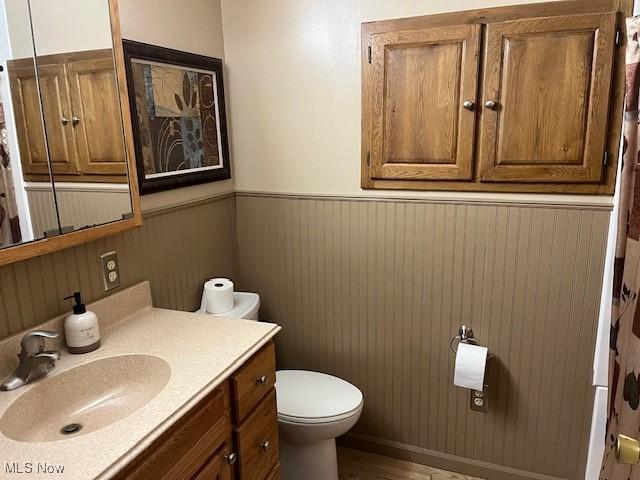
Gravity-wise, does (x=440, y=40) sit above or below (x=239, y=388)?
above

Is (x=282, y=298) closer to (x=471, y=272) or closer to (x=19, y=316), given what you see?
(x=471, y=272)

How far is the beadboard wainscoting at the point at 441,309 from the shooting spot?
6.15 feet

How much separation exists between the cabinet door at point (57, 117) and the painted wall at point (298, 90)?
919 millimetres

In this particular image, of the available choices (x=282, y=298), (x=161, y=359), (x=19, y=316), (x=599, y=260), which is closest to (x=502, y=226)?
(x=599, y=260)

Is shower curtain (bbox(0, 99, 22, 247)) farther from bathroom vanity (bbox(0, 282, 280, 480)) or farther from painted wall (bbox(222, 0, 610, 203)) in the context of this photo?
painted wall (bbox(222, 0, 610, 203))

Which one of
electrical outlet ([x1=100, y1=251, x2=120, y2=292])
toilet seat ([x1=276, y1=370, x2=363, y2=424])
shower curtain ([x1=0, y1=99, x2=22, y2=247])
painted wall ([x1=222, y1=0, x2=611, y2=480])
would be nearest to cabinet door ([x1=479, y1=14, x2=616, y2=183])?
painted wall ([x1=222, y1=0, x2=611, y2=480])

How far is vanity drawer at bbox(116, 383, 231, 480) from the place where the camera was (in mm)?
1038

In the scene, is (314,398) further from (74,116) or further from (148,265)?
(74,116)

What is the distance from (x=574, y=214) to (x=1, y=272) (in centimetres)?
189

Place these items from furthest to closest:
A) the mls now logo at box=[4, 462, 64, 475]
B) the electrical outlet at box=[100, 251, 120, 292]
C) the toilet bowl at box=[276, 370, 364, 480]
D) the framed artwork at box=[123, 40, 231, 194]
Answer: the toilet bowl at box=[276, 370, 364, 480], the framed artwork at box=[123, 40, 231, 194], the electrical outlet at box=[100, 251, 120, 292], the mls now logo at box=[4, 462, 64, 475]

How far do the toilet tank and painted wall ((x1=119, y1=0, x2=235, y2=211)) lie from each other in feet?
1.59

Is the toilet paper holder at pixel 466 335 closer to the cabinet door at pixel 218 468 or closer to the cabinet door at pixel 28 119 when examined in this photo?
the cabinet door at pixel 218 468

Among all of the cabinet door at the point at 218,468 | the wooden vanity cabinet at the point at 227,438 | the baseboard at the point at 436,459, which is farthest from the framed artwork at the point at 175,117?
the baseboard at the point at 436,459

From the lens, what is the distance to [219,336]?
1.49 m
